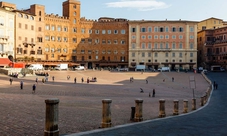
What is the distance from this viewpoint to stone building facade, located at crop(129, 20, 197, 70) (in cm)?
8431

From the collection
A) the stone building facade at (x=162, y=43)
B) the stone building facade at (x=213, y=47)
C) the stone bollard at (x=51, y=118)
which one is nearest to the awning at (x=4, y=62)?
the stone building facade at (x=162, y=43)

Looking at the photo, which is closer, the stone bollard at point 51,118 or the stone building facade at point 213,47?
the stone bollard at point 51,118

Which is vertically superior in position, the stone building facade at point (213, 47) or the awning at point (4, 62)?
the stone building facade at point (213, 47)

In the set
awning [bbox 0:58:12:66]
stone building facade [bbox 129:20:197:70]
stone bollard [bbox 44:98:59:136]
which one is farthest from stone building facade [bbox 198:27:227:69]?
stone bollard [bbox 44:98:59:136]

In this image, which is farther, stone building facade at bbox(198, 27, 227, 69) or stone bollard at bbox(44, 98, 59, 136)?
stone building facade at bbox(198, 27, 227, 69)

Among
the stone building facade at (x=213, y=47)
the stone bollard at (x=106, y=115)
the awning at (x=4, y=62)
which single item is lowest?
the stone bollard at (x=106, y=115)

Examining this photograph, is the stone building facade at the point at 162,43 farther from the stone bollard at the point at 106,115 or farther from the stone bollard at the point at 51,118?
the stone bollard at the point at 51,118

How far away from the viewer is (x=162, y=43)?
280ft

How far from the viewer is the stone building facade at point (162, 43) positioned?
3319 inches

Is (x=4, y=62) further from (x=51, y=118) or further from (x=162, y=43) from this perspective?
(x=51, y=118)

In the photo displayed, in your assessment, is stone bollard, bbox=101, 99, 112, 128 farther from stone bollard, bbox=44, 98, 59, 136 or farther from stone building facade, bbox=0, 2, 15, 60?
stone building facade, bbox=0, 2, 15, 60

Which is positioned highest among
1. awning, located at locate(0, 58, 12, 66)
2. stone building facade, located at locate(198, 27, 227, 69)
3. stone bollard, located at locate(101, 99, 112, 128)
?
stone building facade, located at locate(198, 27, 227, 69)

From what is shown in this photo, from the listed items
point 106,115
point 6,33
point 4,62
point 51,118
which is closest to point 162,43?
point 6,33

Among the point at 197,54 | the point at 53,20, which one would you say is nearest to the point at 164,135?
the point at 53,20
